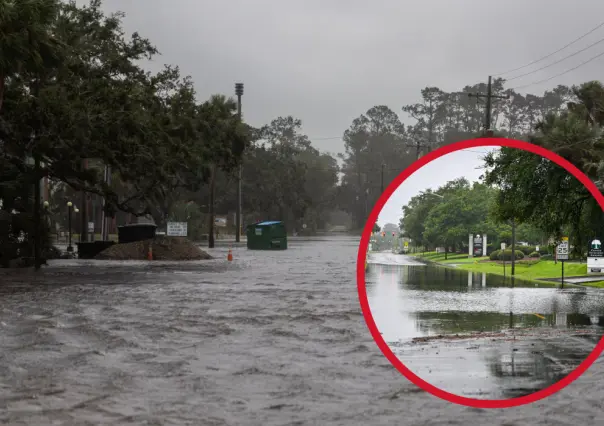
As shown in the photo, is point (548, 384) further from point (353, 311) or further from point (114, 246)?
point (114, 246)

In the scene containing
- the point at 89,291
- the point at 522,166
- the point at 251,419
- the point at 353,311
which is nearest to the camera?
the point at 522,166

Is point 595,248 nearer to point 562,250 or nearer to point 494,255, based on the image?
point 562,250

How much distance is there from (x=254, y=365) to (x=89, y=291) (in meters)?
12.2

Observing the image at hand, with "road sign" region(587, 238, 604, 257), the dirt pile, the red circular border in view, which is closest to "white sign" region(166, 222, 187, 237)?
the dirt pile

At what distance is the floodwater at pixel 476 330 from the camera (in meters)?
2.59

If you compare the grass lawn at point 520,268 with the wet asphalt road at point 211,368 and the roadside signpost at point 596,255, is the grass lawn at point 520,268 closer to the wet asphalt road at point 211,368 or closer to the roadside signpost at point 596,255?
the roadside signpost at point 596,255

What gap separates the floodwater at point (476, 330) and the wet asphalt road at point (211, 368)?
12.6 ft

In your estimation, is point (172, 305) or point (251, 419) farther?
point (172, 305)

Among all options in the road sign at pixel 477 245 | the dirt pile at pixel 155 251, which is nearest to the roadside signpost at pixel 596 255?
the road sign at pixel 477 245

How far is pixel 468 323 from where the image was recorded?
257 cm

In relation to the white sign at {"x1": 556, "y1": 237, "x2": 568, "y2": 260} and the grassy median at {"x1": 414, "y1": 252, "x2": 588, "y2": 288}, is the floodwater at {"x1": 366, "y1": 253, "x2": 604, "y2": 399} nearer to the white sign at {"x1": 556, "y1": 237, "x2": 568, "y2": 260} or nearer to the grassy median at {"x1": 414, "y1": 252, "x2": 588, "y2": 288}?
the grassy median at {"x1": 414, "y1": 252, "x2": 588, "y2": 288}

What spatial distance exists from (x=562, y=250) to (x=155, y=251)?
38.5 meters

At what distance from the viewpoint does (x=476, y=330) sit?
2561 mm

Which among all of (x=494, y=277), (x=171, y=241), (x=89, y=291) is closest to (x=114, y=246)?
(x=171, y=241)
